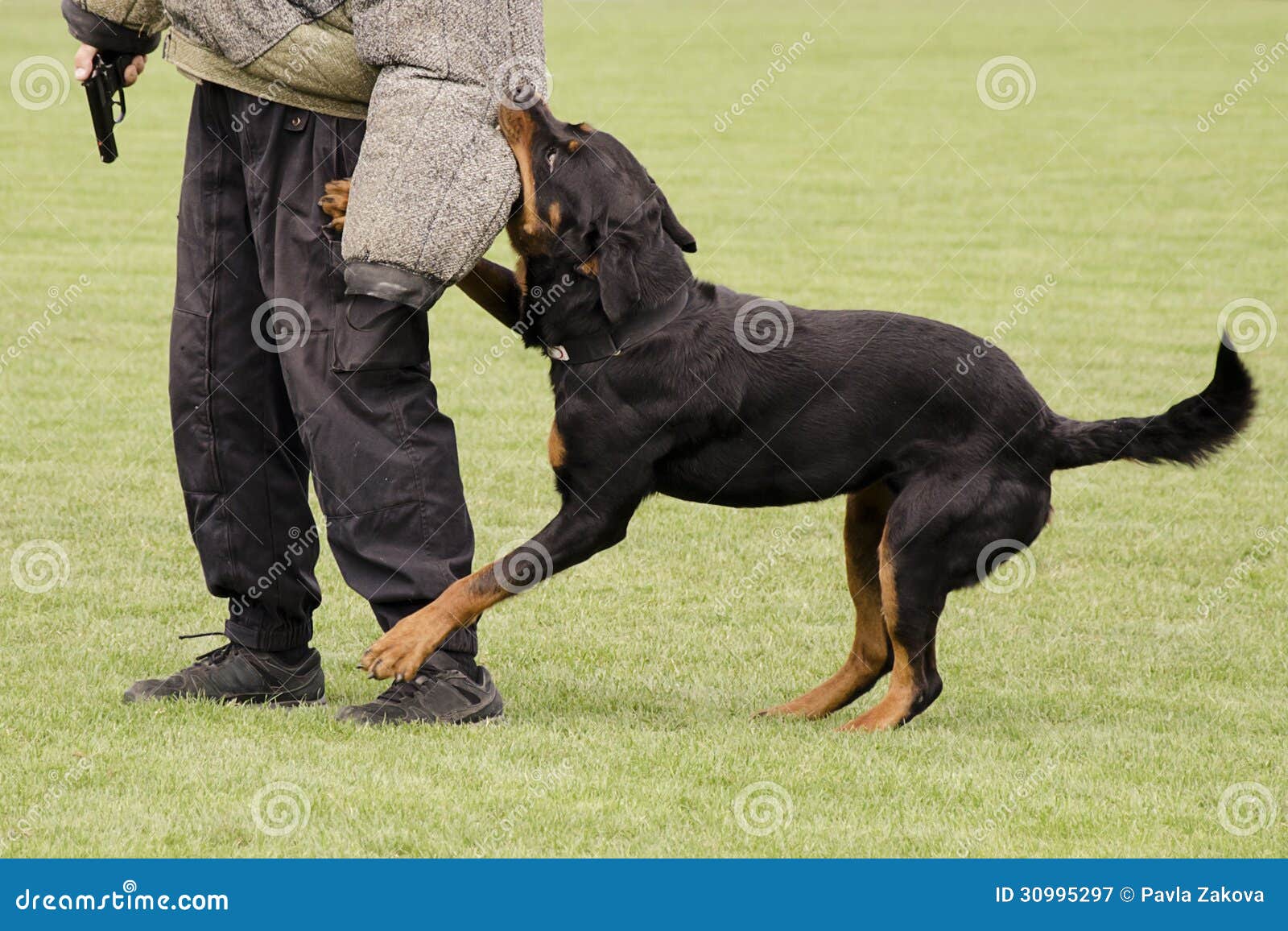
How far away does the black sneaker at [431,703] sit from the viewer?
4.11 m

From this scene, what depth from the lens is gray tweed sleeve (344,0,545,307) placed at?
3.75 meters

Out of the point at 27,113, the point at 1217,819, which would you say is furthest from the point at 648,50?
the point at 1217,819

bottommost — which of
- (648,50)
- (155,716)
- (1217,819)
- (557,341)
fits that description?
(648,50)

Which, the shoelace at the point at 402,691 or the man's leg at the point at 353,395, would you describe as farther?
the shoelace at the point at 402,691

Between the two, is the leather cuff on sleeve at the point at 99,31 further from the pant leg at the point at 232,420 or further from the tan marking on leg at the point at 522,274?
the tan marking on leg at the point at 522,274

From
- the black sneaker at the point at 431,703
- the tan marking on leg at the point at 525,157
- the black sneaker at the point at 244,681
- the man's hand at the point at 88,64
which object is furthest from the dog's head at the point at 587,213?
the black sneaker at the point at 244,681

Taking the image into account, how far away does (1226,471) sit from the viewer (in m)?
7.67

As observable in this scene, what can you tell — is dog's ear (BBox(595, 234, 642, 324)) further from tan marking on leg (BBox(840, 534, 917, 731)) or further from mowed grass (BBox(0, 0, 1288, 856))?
mowed grass (BBox(0, 0, 1288, 856))

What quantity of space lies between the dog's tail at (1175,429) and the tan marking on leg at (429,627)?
5.09ft

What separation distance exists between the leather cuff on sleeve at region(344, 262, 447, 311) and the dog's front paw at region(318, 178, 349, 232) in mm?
137

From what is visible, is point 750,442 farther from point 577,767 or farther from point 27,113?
point 27,113

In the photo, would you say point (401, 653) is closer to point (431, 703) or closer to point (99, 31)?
point (431, 703)

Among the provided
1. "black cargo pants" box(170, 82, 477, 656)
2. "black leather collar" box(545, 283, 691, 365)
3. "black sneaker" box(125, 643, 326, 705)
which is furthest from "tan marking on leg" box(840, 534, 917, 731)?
"black sneaker" box(125, 643, 326, 705)

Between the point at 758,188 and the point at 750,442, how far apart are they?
13477mm
